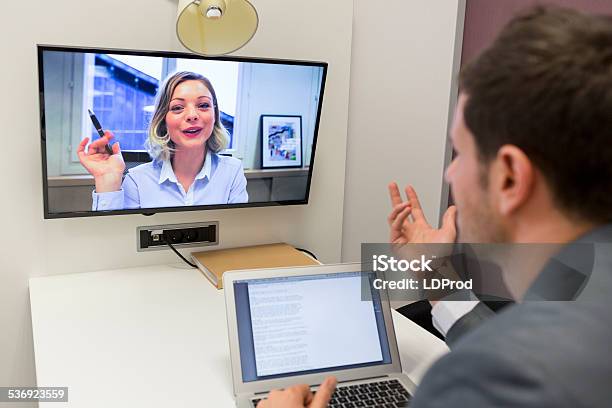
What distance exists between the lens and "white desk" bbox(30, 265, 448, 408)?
1.25m

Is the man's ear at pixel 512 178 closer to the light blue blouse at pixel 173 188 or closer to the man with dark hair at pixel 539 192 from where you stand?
the man with dark hair at pixel 539 192

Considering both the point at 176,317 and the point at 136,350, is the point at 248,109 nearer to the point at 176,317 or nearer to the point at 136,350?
the point at 176,317

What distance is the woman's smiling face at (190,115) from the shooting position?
176 centimetres

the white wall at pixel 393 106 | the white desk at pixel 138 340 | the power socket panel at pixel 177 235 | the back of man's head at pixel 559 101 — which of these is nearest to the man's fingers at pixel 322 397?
the white desk at pixel 138 340

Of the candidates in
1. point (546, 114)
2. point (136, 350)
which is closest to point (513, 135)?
point (546, 114)

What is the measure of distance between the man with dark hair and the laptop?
1.91 ft

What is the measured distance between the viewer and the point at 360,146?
2.29m

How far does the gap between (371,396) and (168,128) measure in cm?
96

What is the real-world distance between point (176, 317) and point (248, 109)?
66cm

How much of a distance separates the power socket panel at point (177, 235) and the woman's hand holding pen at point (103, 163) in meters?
0.25

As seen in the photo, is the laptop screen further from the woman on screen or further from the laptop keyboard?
the woman on screen

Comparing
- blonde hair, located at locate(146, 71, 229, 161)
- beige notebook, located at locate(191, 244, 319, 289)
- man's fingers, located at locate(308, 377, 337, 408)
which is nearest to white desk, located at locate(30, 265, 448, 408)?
beige notebook, located at locate(191, 244, 319, 289)

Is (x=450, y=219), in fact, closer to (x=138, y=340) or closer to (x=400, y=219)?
(x=400, y=219)

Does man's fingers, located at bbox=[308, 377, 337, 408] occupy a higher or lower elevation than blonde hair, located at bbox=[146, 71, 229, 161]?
lower
